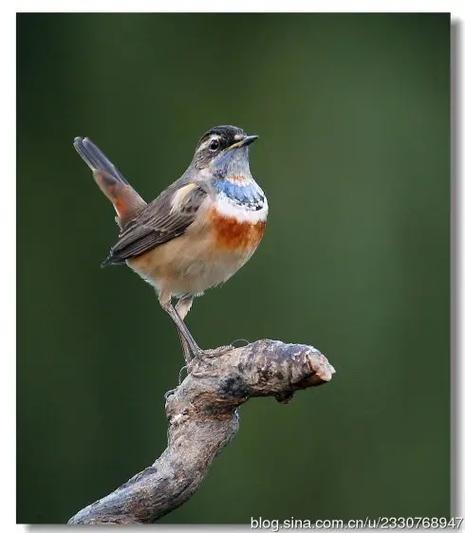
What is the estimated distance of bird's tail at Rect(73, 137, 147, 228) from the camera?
13.2 ft

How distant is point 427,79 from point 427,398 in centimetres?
118

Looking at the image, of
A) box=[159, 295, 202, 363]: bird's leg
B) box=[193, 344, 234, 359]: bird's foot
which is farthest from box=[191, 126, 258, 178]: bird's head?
box=[193, 344, 234, 359]: bird's foot

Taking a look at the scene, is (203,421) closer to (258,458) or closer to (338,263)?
(258,458)

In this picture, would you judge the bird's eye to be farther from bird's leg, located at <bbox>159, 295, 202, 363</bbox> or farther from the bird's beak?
bird's leg, located at <bbox>159, 295, 202, 363</bbox>

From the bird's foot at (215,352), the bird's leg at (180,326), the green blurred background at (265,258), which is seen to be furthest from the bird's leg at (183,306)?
the bird's foot at (215,352)

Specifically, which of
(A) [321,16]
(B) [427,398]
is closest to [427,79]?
(A) [321,16]

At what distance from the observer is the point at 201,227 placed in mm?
3656

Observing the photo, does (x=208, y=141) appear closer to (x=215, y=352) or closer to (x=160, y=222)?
(x=160, y=222)

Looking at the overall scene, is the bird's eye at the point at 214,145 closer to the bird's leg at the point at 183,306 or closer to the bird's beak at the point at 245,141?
the bird's beak at the point at 245,141

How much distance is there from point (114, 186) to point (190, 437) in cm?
105

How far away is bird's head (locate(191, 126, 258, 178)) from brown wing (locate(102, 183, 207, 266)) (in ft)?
0.31

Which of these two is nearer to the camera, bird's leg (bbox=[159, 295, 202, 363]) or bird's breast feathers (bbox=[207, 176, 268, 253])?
bird's breast feathers (bbox=[207, 176, 268, 253])

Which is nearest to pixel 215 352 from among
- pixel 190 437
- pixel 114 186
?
pixel 190 437

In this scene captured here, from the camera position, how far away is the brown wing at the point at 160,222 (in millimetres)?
3703
